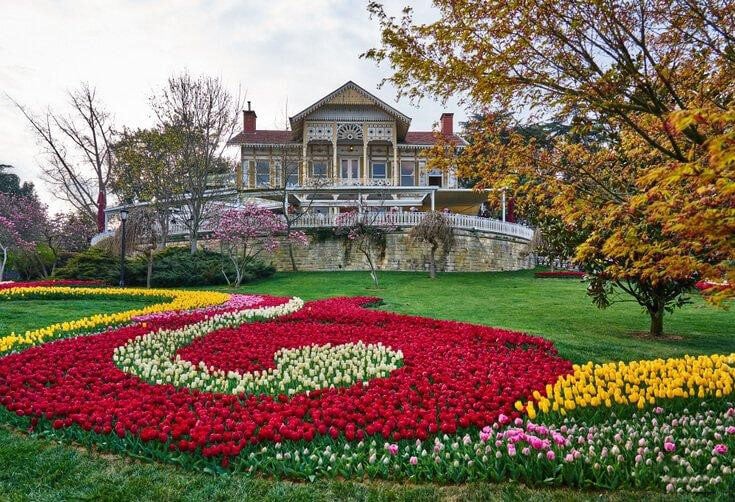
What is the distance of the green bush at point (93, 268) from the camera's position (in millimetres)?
21000

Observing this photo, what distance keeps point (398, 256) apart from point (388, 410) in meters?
21.9

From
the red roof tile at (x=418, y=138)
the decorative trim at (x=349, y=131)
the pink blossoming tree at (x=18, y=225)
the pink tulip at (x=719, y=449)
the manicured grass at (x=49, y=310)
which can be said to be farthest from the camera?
the red roof tile at (x=418, y=138)

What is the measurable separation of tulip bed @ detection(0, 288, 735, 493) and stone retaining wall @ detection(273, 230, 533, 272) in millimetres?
18409

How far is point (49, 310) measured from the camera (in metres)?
12.4

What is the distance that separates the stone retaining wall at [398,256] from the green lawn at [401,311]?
81.0 inches

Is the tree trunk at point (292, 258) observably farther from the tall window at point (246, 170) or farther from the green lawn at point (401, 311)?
the tall window at point (246, 170)

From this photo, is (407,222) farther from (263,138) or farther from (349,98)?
(263,138)

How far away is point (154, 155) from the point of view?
27.9 meters

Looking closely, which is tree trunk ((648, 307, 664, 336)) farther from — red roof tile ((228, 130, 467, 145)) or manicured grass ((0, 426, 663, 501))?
red roof tile ((228, 130, 467, 145))

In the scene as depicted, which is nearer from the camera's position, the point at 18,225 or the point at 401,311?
the point at 401,311

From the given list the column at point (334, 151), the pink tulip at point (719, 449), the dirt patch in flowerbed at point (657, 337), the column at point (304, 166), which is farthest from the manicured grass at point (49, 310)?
the column at point (304, 166)

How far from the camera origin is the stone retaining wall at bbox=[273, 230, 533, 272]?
26.3 metres

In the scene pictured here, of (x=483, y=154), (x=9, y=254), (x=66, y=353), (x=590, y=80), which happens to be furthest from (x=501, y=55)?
(x=9, y=254)

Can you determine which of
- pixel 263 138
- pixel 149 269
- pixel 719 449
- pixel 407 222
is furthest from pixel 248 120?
pixel 719 449
